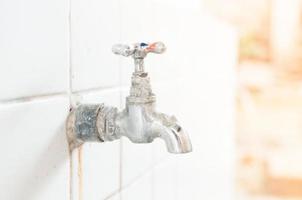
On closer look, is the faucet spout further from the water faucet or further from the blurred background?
the blurred background

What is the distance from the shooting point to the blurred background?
1.78m

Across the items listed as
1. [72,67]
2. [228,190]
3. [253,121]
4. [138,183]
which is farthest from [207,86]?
[253,121]

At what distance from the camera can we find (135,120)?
391 mm

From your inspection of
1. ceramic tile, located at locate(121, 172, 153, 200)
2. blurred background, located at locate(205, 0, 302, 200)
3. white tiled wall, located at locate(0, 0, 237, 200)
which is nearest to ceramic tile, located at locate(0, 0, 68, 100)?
white tiled wall, located at locate(0, 0, 237, 200)

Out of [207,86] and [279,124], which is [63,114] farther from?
[279,124]

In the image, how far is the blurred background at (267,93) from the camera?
1775 millimetres

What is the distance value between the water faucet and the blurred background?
1.43 m

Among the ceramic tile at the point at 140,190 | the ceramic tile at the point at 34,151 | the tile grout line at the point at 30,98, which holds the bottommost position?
the ceramic tile at the point at 140,190

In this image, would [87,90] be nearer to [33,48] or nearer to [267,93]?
[33,48]

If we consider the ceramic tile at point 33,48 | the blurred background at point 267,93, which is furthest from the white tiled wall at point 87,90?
the blurred background at point 267,93

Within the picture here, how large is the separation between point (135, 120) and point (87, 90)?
0.24 feet

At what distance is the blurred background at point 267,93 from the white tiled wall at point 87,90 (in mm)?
957

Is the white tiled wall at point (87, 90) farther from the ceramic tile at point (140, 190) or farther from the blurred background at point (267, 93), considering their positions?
the blurred background at point (267, 93)

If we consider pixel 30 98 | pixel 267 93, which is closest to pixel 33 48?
pixel 30 98
